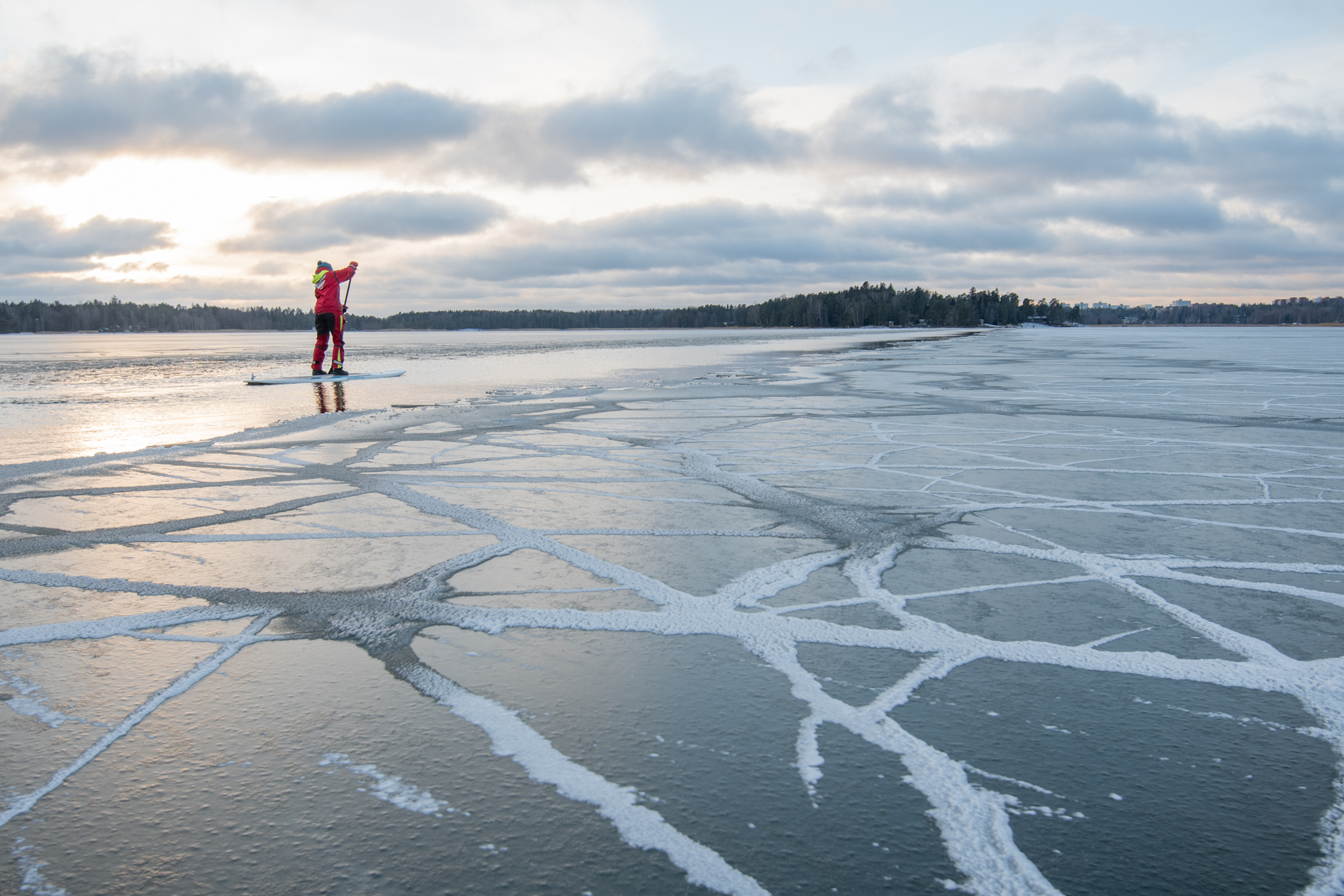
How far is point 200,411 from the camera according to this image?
1200cm

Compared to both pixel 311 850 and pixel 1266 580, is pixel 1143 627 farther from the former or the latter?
pixel 311 850

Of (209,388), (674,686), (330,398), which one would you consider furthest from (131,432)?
(674,686)

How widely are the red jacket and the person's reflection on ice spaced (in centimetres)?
157

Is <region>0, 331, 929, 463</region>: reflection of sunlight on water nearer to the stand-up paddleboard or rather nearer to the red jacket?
the stand-up paddleboard

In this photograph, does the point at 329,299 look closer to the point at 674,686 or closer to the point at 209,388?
the point at 209,388

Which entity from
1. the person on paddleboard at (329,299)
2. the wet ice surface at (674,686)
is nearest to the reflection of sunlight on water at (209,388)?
the person on paddleboard at (329,299)

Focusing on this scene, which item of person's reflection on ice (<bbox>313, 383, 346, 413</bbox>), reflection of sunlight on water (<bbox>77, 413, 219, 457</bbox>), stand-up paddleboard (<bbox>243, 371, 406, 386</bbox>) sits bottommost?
reflection of sunlight on water (<bbox>77, 413, 219, 457</bbox>)

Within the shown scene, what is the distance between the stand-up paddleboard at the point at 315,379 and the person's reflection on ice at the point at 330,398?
0.36 meters

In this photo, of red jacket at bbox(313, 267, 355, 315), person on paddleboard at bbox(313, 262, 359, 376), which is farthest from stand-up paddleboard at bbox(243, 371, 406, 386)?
red jacket at bbox(313, 267, 355, 315)

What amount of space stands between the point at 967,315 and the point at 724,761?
156 m

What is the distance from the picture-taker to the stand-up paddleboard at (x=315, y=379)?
Answer: 17141mm

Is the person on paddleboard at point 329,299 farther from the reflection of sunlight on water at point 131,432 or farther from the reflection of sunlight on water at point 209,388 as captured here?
the reflection of sunlight on water at point 131,432

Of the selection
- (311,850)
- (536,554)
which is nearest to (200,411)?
(536,554)

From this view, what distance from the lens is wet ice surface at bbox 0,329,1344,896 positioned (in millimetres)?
1966
